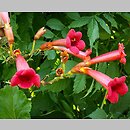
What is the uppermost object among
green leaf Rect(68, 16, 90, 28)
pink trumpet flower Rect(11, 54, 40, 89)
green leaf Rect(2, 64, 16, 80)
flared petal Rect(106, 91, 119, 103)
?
green leaf Rect(68, 16, 90, 28)

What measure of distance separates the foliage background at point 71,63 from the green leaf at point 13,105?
0.36 meters

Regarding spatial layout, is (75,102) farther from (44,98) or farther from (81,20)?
(81,20)

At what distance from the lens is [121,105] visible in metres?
2.54

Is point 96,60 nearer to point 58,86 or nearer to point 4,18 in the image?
point 4,18

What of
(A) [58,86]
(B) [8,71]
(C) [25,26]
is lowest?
(A) [58,86]

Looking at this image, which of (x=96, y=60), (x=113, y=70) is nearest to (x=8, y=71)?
(x=113, y=70)

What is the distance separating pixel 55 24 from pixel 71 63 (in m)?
0.25

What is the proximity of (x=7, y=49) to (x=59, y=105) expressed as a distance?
0.96m

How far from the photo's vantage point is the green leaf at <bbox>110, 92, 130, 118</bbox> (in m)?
2.50

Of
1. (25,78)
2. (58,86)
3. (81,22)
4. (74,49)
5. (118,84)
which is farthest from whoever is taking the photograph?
(58,86)

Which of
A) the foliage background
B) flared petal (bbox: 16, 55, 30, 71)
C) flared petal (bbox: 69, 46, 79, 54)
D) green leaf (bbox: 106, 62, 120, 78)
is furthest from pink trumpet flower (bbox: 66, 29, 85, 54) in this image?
green leaf (bbox: 106, 62, 120, 78)

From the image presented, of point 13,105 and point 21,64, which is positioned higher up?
point 21,64

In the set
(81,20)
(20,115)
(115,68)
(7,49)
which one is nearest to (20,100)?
(20,115)

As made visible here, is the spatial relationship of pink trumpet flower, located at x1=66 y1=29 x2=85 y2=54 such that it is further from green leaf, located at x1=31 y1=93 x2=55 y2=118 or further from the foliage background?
green leaf, located at x1=31 y1=93 x2=55 y2=118
